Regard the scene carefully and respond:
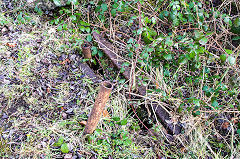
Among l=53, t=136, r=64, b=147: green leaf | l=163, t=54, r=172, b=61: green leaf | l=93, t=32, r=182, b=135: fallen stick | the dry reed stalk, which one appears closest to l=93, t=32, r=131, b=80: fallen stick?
l=93, t=32, r=182, b=135: fallen stick

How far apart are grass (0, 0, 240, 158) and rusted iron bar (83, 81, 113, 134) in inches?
4.2

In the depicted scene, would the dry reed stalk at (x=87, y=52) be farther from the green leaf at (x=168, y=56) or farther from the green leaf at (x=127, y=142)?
the green leaf at (x=127, y=142)

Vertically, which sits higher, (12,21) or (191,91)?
(12,21)

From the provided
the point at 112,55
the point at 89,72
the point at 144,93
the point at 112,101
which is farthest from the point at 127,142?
the point at 112,55

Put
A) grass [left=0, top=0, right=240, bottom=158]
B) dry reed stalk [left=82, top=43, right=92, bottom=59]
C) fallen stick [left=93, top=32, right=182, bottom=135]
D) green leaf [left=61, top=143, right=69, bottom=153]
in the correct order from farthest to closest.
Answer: dry reed stalk [left=82, top=43, right=92, bottom=59]
fallen stick [left=93, top=32, right=182, bottom=135]
grass [left=0, top=0, right=240, bottom=158]
green leaf [left=61, top=143, right=69, bottom=153]

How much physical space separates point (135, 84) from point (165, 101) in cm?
41

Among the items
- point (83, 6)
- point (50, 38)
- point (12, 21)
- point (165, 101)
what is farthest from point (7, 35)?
point (165, 101)

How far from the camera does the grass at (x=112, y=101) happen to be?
1881mm

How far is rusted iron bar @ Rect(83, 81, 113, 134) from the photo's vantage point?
1.45m

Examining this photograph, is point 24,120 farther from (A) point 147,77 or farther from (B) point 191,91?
(B) point 191,91

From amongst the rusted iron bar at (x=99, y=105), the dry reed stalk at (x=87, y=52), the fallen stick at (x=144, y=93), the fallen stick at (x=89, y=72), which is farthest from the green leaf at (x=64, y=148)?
the dry reed stalk at (x=87, y=52)

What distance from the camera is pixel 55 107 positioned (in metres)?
2.10

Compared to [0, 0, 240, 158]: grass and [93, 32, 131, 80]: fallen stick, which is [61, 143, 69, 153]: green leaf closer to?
[0, 0, 240, 158]: grass

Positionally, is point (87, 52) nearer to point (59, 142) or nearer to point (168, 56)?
point (168, 56)
